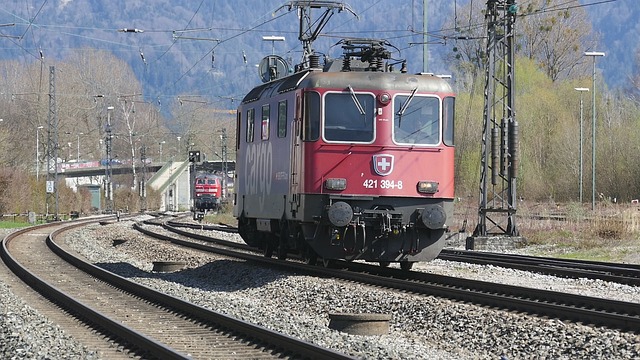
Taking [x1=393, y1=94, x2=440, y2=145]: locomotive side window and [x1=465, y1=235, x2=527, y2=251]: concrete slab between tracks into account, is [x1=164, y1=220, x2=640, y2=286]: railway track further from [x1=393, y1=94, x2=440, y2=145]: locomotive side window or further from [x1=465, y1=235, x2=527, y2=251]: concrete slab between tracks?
[x1=393, y1=94, x2=440, y2=145]: locomotive side window

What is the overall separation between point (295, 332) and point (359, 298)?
3.16 metres

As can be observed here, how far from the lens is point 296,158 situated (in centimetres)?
1678

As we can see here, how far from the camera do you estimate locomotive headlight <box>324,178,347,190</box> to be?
53.0 ft

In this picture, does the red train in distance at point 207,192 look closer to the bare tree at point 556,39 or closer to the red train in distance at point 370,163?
the bare tree at point 556,39

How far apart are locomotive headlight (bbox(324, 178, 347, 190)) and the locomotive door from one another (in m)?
0.55

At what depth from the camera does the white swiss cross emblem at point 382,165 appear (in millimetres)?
16344

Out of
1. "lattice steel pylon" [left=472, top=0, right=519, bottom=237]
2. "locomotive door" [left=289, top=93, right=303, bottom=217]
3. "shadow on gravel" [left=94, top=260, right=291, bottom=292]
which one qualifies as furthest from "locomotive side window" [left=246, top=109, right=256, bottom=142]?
"lattice steel pylon" [left=472, top=0, right=519, bottom=237]

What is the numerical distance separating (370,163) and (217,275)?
4.41 m

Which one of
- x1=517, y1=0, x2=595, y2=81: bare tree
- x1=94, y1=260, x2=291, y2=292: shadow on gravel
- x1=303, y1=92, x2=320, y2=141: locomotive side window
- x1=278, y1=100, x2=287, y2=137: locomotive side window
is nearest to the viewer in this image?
x1=303, y1=92, x2=320, y2=141: locomotive side window

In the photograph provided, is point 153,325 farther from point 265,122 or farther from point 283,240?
point 265,122

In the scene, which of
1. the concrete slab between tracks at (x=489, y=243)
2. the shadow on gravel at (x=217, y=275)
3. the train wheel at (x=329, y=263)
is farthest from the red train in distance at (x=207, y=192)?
the train wheel at (x=329, y=263)

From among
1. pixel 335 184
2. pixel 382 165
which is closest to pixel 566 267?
pixel 382 165

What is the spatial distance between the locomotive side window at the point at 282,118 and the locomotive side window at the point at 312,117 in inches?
51.2

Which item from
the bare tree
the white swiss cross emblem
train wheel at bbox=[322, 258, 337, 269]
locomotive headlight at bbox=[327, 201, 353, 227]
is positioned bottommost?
train wheel at bbox=[322, 258, 337, 269]
